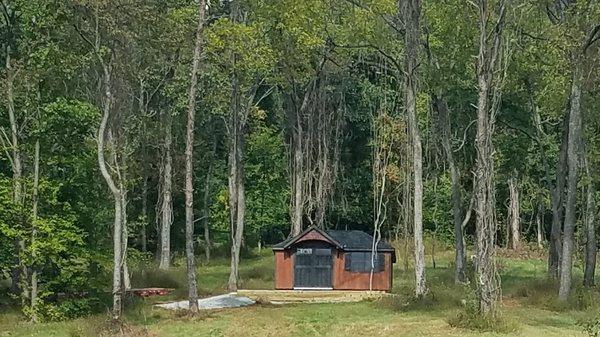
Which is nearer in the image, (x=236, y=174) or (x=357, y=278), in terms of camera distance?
(x=357, y=278)

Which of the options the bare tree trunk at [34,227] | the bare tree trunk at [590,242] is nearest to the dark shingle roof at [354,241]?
the bare tree trunk at [590,242]

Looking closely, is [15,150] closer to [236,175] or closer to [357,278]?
[236,175]

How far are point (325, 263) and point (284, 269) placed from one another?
189 centimetres

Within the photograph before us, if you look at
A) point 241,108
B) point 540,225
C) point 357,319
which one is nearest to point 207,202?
point 241,108

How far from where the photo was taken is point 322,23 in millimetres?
34469

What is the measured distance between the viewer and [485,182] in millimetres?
22000

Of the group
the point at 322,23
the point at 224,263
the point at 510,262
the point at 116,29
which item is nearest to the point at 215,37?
the point at 322,23

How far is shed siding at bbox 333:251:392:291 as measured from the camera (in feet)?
120

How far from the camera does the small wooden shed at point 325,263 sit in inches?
1442

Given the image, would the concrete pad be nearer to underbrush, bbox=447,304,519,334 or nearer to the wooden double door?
the wooden double door

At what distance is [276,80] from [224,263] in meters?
17.5

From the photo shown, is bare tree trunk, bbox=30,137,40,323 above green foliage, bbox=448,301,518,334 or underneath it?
above

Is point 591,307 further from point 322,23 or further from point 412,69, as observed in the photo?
point 322,23

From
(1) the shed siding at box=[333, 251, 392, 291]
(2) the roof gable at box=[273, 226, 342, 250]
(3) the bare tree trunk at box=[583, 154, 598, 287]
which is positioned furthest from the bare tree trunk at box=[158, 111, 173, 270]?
(3) the bare tree trunk at box=[583, 154, 598, 287]
